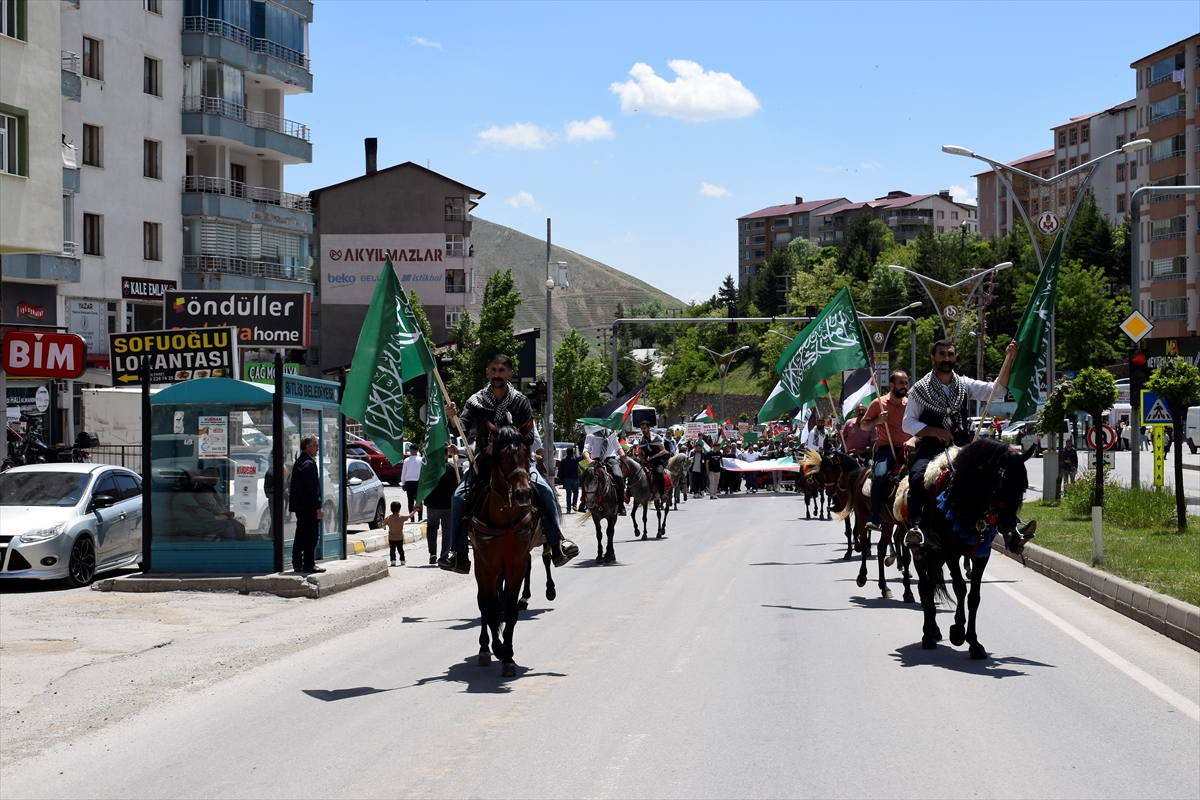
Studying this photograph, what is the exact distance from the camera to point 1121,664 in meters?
10.2

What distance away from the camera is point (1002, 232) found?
506 feet

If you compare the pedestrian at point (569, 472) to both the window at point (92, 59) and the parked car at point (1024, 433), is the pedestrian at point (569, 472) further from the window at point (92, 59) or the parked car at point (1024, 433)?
the window at point (92, 59)

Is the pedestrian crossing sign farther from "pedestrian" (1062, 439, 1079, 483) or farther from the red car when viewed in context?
the red car

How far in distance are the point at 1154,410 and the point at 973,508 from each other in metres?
15.2

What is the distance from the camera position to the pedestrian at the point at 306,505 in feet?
55.8

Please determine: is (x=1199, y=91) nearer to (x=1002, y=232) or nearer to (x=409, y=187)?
(x=409, y=187)

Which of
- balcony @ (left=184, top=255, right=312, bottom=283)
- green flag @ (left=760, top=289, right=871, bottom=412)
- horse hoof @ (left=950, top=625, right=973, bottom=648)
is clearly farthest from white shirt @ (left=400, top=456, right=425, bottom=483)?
balcony @ (left=184, top=255, right=312, bottom=283)

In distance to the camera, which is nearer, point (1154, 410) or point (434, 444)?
point (434, 444)

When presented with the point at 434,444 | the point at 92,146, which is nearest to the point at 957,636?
the point at 434,444

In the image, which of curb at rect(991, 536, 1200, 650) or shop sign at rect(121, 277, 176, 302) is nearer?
curb at rect(991, 536, 1200, 650)

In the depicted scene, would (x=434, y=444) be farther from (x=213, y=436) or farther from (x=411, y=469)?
(x=411, y=469)

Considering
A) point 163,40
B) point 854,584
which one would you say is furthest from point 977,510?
point 163,40

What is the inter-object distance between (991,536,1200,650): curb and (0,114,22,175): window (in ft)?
63.0

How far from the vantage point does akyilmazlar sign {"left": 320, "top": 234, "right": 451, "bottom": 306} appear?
284 ft
